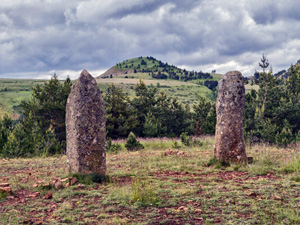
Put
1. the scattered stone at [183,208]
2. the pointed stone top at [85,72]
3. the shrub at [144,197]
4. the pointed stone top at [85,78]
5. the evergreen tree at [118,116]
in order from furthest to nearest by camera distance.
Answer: the evergreen tree at [118,116]
the pointed stone top at [85,72]
the pointed stone top at [85,78]
the shrub at [144,197]
the scattered stone at [183,208]

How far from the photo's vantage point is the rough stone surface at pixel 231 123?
10.6 metres

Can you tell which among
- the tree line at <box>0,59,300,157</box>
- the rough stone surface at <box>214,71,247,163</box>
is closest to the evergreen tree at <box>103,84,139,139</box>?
the tree line at <box>0,59,300,157</box>

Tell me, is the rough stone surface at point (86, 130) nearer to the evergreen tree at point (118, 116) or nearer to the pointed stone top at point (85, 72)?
the pointed stone top at point (85, 72)

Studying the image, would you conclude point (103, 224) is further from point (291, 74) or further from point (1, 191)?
point (291, 74)

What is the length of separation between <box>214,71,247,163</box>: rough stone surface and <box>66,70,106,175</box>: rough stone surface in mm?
5166

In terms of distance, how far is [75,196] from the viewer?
6848mm

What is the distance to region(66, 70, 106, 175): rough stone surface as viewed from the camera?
831cm

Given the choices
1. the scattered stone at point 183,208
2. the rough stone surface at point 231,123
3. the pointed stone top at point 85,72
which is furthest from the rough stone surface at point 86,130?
the rough stone surface at point 231,123

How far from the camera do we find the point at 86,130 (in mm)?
8305

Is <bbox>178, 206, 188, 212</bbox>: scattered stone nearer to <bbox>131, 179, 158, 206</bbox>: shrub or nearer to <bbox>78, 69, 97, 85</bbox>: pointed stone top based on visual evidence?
<bbox>131, 179, 158, 206</bbox>: shrub

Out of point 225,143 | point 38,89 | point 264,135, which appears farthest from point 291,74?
point 38,89

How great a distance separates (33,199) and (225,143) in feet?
24.6

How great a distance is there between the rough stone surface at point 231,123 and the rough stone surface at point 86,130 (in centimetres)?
517

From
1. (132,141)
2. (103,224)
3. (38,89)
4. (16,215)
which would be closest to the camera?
(103,224)
